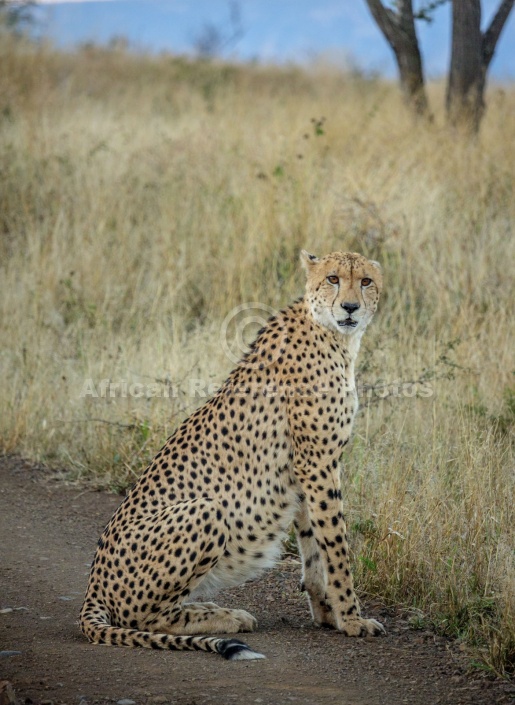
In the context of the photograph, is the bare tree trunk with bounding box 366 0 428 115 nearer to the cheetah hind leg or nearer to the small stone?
the cheetah hind leg

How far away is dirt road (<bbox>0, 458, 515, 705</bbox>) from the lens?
9.47ft

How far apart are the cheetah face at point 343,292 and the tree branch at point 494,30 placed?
7.54 meters

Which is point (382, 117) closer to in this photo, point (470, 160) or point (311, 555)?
point (470, 160)

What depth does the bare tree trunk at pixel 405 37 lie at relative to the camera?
10.4 m

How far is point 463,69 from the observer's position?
10164 millimetres

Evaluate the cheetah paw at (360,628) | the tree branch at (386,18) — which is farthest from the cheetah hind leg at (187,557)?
the tree branch at (386,18)

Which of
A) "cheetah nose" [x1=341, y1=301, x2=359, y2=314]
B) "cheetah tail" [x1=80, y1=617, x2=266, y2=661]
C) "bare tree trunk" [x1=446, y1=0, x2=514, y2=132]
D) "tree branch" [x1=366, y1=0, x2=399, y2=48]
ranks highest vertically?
"tree branch" [x1=366, y1=0, x2=399, y2=48]

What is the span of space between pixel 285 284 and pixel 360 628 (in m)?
3.75

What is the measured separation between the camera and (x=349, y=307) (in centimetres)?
355

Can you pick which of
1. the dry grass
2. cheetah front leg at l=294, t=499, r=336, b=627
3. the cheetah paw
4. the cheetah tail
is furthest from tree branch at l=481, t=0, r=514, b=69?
the cheetah tail

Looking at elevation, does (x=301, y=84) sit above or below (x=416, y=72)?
above

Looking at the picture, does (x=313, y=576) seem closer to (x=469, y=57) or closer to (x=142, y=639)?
(x=142, y=639)

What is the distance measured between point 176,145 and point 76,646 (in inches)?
284

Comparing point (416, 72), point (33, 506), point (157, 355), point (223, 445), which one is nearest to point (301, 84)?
point (416, 72)
